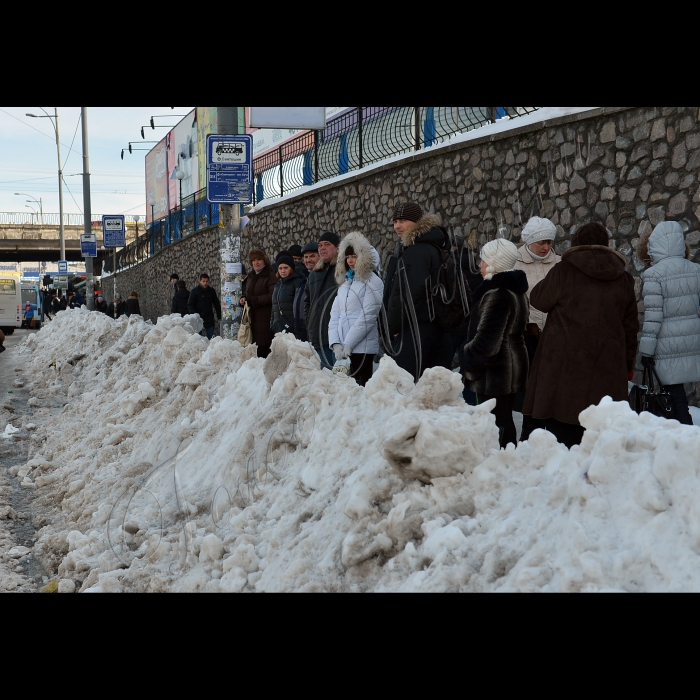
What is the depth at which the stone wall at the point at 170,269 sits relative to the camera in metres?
23.5

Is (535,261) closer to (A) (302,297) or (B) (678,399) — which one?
(B) (678,399)

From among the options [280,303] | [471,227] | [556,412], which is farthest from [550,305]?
[471,227]

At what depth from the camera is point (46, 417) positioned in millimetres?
10156

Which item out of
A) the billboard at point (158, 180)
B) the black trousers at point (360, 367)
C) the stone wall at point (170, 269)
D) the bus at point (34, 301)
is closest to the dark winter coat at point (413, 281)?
the black trousers at point (360, 367)

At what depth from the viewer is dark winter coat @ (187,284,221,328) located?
14359 mm

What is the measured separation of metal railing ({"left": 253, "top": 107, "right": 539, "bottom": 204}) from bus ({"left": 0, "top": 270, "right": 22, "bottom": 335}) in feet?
63.4

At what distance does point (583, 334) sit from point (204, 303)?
1093 cm

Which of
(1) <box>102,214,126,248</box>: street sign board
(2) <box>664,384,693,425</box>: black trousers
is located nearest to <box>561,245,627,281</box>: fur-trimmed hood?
(2) <box>664,384,693,425</box>: black trousers

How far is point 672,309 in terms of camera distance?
209 inches

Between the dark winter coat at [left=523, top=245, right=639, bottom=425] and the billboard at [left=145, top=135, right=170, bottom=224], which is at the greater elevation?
the billboard at [left=145, top=135, right=170, bottom=224]

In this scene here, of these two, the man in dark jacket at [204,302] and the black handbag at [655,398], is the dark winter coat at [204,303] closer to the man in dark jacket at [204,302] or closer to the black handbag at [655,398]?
the man in dark jacket at [204,302]

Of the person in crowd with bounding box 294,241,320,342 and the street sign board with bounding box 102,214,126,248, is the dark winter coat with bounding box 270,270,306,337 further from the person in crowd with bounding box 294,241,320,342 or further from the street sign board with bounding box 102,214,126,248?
the street sign board with bounding box 102,214,126,248

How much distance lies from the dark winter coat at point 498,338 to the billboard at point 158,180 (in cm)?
4600

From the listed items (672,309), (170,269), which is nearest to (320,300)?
(672,309)
